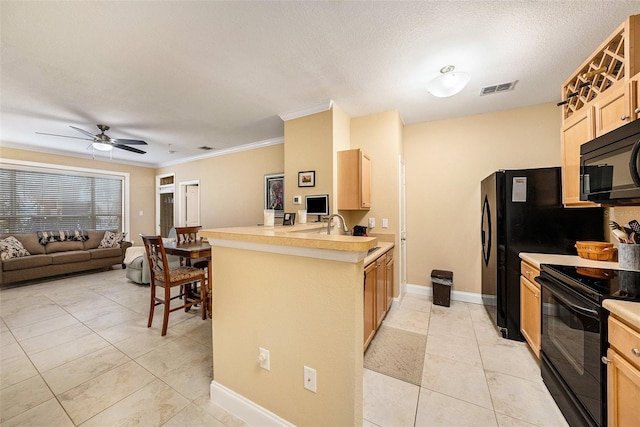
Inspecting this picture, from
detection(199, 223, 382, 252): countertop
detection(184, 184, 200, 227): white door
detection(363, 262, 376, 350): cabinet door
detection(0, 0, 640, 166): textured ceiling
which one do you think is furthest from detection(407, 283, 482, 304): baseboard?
detection(184, 184, 200, 227): white door

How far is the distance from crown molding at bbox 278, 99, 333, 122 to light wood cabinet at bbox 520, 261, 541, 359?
278cm

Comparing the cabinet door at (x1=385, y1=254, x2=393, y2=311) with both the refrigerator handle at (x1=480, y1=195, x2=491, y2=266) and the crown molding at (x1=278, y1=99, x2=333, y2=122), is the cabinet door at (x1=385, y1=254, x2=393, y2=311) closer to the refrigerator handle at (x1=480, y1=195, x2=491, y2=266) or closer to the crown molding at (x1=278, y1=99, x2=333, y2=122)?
the refrigerator handle at (x1=480, y1=195, x2=491, y2=266)

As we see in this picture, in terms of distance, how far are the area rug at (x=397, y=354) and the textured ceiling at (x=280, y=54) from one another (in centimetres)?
276

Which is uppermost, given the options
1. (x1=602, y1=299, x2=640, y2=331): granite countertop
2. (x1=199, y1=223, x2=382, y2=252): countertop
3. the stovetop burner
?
(x1=199, y1=223, x2=382, y2=252): countertop

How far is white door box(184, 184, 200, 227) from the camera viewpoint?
6.32 m

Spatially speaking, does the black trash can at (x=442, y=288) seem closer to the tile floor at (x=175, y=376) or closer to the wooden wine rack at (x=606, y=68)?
the tile floor at (x=175, y=376)

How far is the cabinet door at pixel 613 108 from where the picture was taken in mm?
1515

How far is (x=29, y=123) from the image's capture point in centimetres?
374

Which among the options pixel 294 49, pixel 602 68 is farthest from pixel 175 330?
pixel 602 68

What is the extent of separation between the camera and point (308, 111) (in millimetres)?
3236

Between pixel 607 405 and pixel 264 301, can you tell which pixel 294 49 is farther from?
pixel 607 405

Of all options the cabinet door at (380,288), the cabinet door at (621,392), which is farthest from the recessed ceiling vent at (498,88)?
the cabinet door at (621,392)

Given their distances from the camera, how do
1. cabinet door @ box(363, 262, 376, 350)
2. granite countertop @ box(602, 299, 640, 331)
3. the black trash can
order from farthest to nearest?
1. the black trash can
2. cabinet door @ box(363, 262, 376, 350)
3. granite countertop @ box(602, 299, 640, 331)

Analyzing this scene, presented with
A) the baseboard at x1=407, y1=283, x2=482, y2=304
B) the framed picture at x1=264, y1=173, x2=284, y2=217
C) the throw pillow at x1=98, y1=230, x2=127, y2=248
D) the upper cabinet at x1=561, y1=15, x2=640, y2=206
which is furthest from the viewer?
the throw pillow at x1=98, y1=230, x2=127, y2=248
